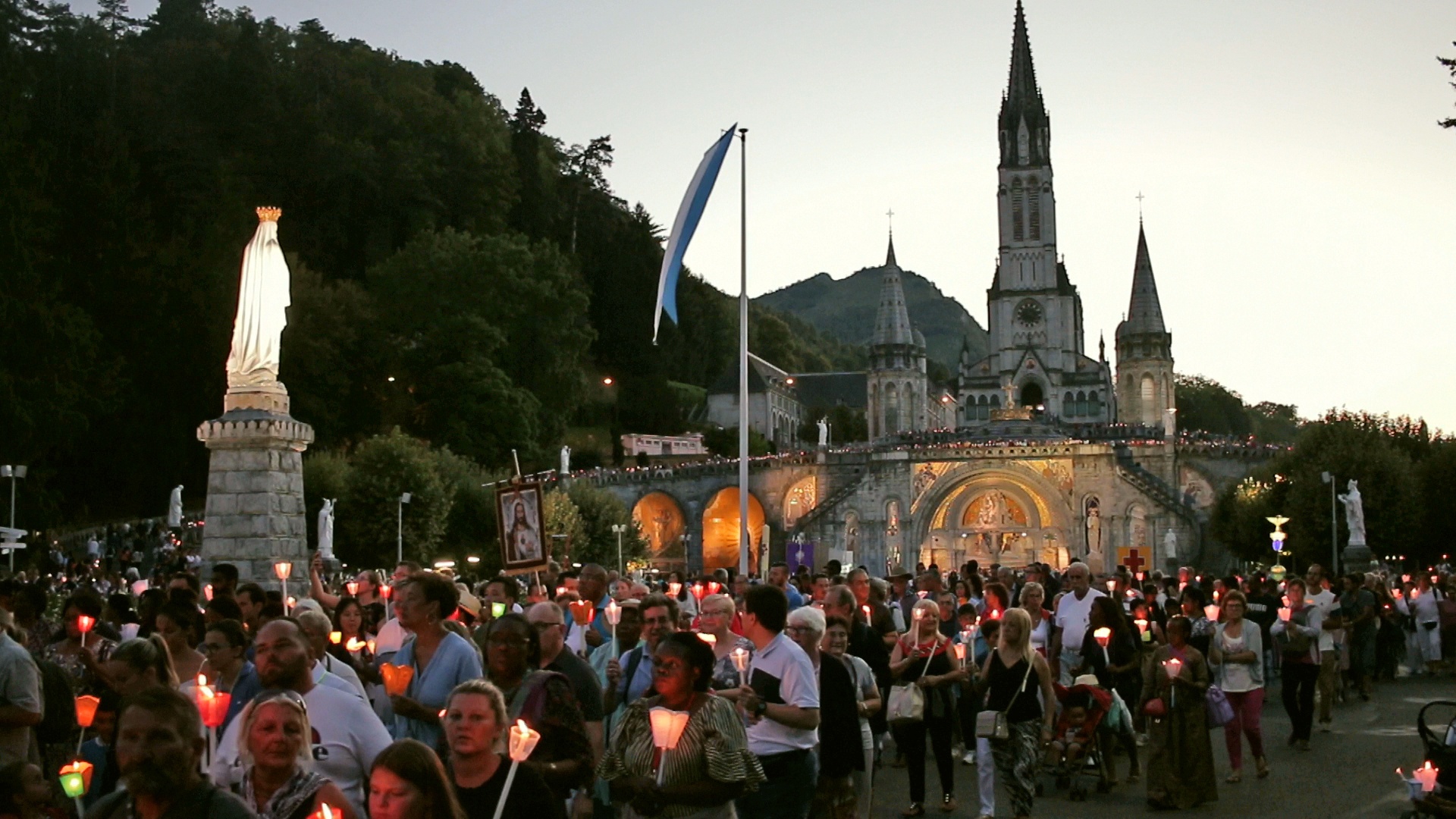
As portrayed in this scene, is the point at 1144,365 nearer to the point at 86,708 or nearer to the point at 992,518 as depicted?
the point at 992,518

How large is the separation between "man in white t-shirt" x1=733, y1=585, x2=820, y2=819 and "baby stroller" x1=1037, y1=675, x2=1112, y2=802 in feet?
16.8

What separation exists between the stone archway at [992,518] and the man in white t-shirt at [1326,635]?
148 ft

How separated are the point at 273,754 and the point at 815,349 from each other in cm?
14444

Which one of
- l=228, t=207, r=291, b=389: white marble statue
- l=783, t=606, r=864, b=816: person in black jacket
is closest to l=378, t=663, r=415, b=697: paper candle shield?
l=783, t=606, r=864, b=816: person in black jacket

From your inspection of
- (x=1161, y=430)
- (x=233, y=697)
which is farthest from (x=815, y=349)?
(x=233, y=697)

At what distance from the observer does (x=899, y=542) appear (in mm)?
62844

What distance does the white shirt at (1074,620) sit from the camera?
12469 millimetres

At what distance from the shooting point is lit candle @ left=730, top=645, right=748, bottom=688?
24.4 feet

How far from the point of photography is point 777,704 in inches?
279

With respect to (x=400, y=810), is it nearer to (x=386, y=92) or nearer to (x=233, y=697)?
(x=233, y=697)

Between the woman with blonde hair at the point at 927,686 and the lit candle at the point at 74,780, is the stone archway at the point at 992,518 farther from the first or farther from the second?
the lit candle at the point at 74,780

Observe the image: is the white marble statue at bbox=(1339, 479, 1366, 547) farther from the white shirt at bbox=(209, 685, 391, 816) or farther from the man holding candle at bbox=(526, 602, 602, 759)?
the white shirt at bbox=(209, 685, 391, 816)

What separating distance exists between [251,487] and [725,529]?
51.2m

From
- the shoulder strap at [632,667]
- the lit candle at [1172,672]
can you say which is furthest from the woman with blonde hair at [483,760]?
the lit candle at [1172,672]
